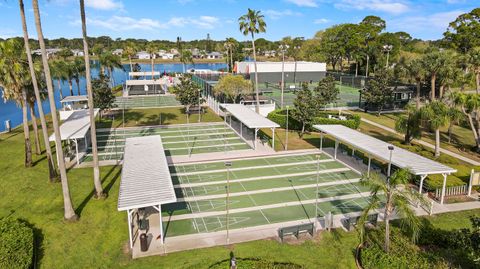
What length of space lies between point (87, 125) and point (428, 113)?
28253 millimetres

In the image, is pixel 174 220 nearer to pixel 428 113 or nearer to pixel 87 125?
pixel 87 125

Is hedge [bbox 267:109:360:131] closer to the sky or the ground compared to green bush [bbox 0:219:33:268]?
closer to the sky

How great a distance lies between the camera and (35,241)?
16875mm

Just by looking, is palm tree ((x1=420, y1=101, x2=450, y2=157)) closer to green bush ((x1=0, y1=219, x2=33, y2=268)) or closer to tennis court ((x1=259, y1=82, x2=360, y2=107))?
tennis court ((x1=259, y1=82, x2=360, y2=107))

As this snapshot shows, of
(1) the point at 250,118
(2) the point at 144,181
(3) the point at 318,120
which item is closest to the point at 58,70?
(1) the point at 250,118

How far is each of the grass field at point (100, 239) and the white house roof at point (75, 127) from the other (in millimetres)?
4099

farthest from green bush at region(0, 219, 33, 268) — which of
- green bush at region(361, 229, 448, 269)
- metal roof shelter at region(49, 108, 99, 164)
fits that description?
green bush at region(361, 229, 448, 269)

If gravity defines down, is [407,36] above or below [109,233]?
above

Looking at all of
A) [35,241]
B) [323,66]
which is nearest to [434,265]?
[35,241]

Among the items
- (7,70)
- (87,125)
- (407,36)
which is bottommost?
(87,125)

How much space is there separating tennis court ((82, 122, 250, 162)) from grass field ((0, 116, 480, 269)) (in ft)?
23.2

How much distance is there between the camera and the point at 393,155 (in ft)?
74.7

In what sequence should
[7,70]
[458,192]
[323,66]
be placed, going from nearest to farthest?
[458,192], [7,70], [323,66]

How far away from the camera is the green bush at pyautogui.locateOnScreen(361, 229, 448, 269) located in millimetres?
14750
